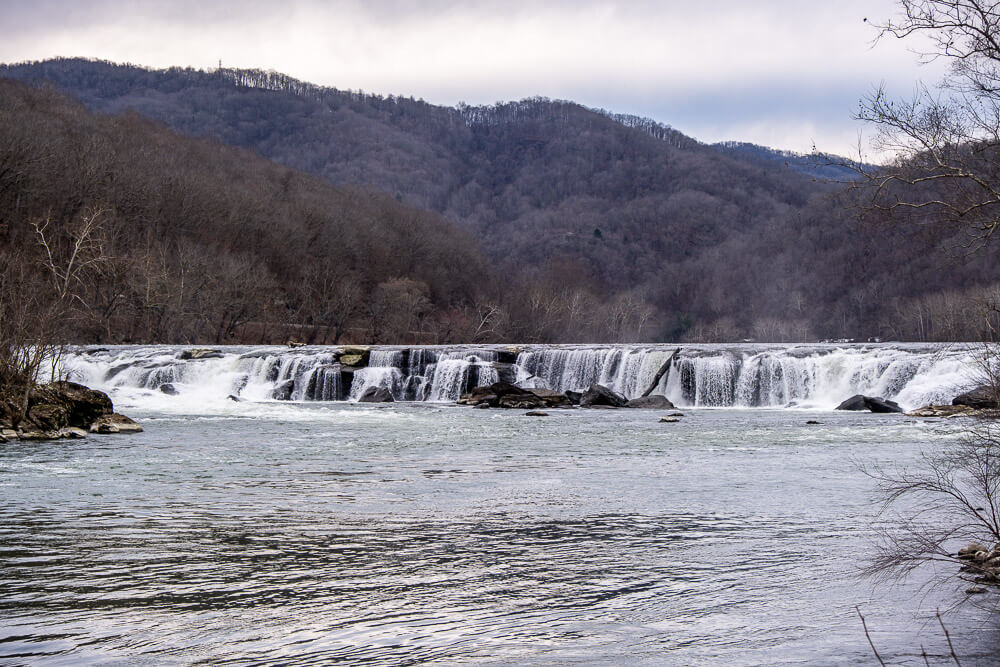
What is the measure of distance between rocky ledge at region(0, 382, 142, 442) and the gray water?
1992mm

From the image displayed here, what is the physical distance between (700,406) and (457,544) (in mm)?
26434

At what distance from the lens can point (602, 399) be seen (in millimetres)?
35281

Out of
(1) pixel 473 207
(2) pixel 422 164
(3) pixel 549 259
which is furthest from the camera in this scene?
(2) pixel 422 164

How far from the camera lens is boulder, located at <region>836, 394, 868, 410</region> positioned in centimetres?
3200

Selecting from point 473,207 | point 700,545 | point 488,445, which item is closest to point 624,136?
point 473,207

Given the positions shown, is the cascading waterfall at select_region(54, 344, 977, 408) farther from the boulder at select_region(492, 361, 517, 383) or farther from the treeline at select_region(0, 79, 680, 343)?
the treeline at select_region(0, 79, 680, 343)

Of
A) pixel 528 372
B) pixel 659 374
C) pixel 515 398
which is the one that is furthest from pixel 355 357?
pixel 659 374

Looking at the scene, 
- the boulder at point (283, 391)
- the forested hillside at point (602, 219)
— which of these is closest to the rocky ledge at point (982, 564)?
the boulder at point (283, 391)

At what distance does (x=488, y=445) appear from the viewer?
2247 cm

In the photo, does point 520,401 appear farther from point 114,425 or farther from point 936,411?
point 114,425

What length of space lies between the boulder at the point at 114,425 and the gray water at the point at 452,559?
3.06m

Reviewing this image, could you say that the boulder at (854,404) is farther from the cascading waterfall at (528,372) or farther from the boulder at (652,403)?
the boulder at (652,403)

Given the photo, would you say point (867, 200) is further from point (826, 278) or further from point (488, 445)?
point (826, 278)

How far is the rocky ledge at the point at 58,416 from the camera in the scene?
21.9 metres
